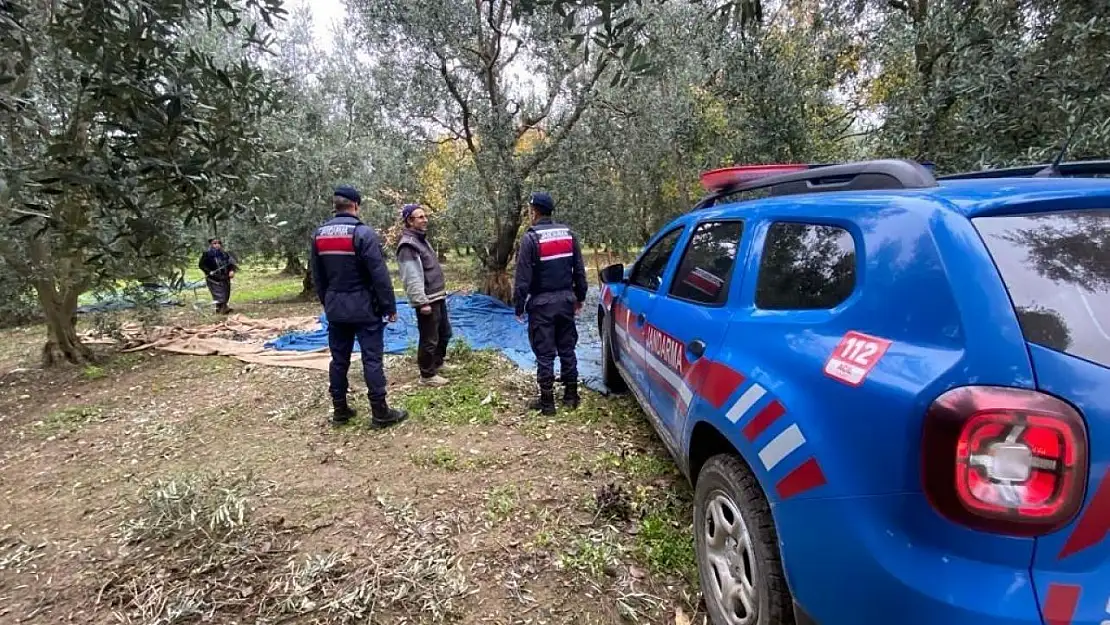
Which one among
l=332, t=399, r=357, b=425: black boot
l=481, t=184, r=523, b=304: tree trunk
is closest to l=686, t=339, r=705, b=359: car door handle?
l=332, t=399, r=357, b=425: black boot

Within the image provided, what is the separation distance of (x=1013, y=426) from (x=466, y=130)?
9.77 meters

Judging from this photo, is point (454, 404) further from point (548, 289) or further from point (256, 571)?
point (256, 571)

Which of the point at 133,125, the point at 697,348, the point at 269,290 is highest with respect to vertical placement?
the point at 133,125

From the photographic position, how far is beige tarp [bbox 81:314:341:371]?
277 inches

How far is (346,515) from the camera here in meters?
3.22

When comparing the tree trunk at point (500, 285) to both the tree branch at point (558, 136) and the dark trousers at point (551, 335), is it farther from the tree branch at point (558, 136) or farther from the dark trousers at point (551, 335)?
the dark trousers at point (551, 335)

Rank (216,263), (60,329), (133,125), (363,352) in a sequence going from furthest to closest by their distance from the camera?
(216,263), (60,329), (363,352), (133,125)

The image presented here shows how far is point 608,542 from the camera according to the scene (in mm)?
2834

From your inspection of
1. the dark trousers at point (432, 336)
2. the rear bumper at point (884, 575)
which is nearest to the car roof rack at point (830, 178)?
the rear bumper at point (884, 575)

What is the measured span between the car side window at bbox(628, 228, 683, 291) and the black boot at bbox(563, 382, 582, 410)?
1.12m

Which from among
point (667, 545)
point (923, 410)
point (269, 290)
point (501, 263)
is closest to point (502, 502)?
point (667, 545)

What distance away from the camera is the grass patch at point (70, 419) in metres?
5.16

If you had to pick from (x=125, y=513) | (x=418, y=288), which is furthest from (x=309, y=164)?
(x=125, y=513)

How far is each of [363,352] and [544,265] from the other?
5.17ft
